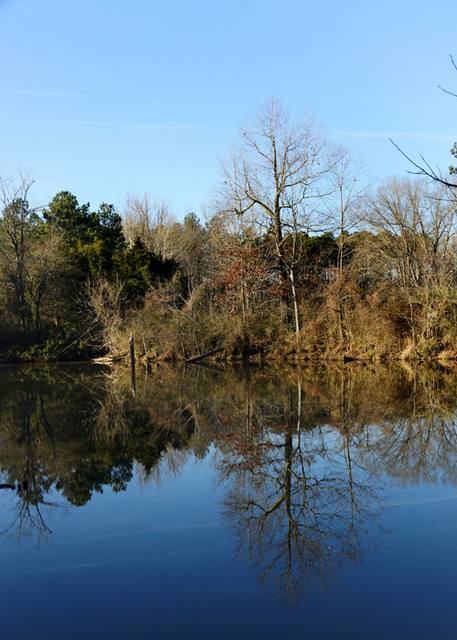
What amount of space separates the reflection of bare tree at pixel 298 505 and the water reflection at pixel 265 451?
0.02 metres

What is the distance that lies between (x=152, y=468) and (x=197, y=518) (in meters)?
2.48

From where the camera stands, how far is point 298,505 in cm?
736

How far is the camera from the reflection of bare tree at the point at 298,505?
18.9 ft

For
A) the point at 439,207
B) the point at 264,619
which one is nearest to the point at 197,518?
the point at 264,619

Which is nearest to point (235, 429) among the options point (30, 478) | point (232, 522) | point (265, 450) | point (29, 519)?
point (265, 450)

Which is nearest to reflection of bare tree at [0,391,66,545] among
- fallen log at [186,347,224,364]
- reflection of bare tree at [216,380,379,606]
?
reflection of bare tree at [216,380,379,606]

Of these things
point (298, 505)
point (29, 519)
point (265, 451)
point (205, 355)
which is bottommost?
point (29, 519)

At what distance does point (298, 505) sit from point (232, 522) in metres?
0.87

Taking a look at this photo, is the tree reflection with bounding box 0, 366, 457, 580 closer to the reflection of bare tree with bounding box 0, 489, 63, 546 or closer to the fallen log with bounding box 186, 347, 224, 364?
the reflection of bare tree with bounding box 0, 489, 63, 546

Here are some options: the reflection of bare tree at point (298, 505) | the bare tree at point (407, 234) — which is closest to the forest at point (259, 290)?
the bare tree at point (407, 234)

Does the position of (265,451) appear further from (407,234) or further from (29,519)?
(407,234)

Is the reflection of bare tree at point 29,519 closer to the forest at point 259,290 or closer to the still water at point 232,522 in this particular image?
the still water at point 232,522

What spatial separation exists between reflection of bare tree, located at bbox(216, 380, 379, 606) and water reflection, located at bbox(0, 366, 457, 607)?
0.06 ft

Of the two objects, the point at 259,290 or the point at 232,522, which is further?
the point at 259,290
